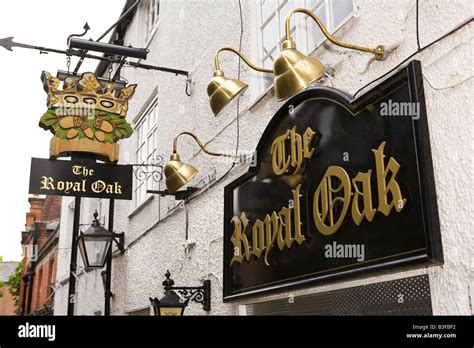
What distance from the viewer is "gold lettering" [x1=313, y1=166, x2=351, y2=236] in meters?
3.39

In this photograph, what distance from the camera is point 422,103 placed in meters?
2.95

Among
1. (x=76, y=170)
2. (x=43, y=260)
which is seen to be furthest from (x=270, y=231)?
(x=43, y=260)

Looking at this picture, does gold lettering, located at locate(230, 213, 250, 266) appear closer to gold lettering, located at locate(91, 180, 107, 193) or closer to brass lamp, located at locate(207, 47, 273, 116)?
brass lamp, located at locate(207, 47, 273, 116)

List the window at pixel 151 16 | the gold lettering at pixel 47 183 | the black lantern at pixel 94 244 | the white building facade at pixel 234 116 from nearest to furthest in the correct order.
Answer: the white building facade at pixel 234 116 → the gold lettering at pixel 47 183 → the black lantern at pixel 94 244 → the window at pixel 151 16

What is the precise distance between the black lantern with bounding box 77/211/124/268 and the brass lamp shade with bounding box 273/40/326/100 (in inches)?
174

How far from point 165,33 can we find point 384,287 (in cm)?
597

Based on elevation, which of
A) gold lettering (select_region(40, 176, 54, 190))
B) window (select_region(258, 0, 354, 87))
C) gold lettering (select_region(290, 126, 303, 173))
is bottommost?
gold lettering (select_region(290, 126, 303, 173))

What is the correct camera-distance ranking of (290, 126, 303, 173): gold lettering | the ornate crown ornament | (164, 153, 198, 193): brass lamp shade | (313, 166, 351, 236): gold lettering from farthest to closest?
the ornate crown ornament, (164, 153, 198, 193): brass lamp shade, (290, 126, 303, 173): gold lettering, (313, 166, 351, 236): gold lettering

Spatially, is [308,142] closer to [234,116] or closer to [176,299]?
[234,116]

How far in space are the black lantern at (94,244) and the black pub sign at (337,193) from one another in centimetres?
264

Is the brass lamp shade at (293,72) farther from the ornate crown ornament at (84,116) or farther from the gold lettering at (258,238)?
the ornate crown ornament at (84,116)

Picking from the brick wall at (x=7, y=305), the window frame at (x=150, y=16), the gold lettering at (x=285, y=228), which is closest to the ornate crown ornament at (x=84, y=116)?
the window frame at (x=150, y=16)

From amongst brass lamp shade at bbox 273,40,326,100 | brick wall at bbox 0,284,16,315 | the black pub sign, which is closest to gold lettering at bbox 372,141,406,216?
the black pub sign

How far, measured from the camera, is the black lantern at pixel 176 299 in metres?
4.96
